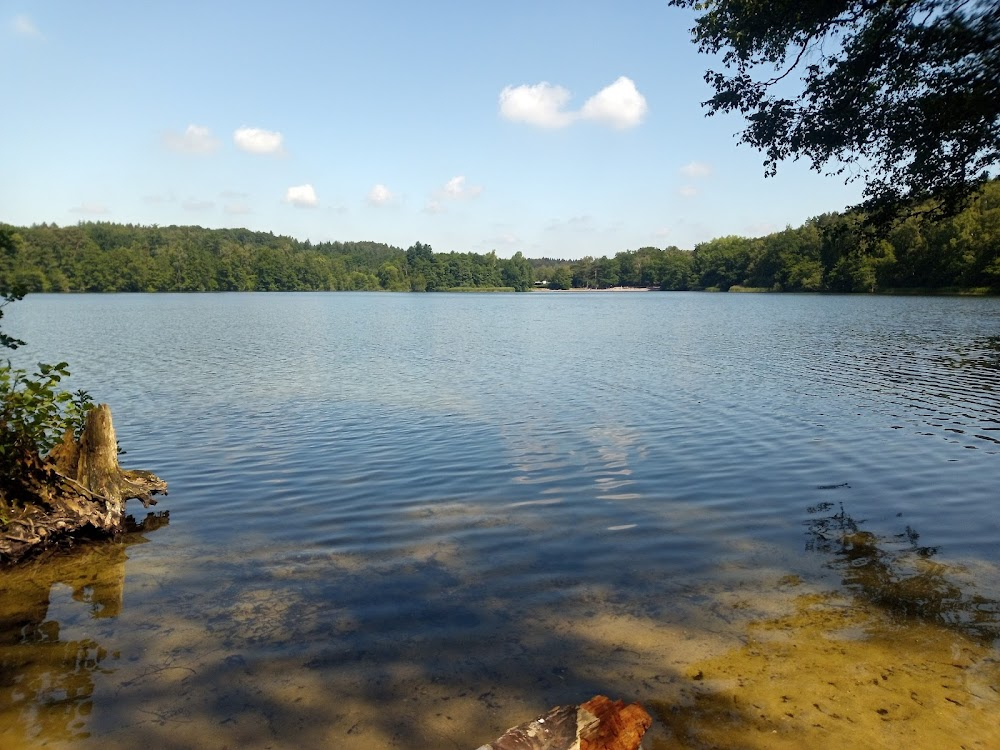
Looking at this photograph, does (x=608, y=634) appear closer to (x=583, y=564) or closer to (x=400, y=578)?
(x=583, y=564)

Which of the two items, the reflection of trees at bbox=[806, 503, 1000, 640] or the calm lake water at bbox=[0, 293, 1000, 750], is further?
the reflection of trees at bbox=[806, 503, 1000, 640]

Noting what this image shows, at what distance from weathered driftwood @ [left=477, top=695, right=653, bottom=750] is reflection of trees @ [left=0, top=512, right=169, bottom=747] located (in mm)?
4095

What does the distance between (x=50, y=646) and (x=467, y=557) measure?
5.16 m

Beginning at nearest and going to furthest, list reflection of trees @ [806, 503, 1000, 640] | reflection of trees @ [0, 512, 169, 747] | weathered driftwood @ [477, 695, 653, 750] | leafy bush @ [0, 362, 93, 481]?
weathered driftwood @ [477, 695, 653, 750]
reflection of trees @ [0, 512, 169, 747]
reflection of trees @ [806, 503, 1000, 640]
leafy bush @ [0, 362, 93, 481]

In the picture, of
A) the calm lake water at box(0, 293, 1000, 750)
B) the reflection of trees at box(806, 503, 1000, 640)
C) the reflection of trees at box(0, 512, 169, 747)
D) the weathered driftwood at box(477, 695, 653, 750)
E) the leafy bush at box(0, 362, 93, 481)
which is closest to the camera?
the weathered driftwood at box(477, 695, 653, 750)

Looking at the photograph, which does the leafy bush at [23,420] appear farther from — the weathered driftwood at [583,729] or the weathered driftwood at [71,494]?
the weathered driftwood at [583,729]

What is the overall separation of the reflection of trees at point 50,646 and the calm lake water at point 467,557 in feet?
0.11

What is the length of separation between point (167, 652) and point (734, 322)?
215ft

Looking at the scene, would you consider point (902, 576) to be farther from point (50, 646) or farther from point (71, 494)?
point (71, 494)

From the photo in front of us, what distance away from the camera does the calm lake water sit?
6328mm

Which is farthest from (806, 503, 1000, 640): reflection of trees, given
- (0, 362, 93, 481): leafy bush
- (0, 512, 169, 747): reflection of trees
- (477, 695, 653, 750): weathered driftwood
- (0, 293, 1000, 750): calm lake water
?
(0, 362, 93, 481): leafy bush

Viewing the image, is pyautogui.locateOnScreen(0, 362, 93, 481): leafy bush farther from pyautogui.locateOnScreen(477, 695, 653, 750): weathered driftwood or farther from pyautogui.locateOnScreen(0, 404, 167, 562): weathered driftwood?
pyautogui.locateOnScreen(477, 695, 653, 750): weathered driftwood

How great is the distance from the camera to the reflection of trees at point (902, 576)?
770 cm

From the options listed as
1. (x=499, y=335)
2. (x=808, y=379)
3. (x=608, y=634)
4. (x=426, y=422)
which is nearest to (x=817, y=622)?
(x=608, y=634)
